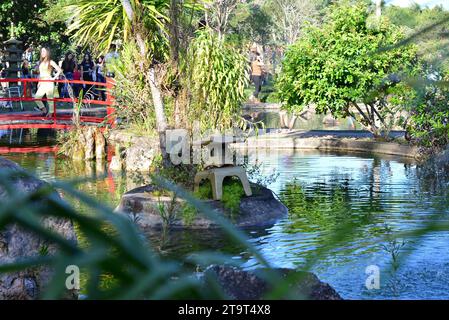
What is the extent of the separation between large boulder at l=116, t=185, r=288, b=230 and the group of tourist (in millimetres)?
7389

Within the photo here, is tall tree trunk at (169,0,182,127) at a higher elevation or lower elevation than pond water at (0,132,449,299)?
higher

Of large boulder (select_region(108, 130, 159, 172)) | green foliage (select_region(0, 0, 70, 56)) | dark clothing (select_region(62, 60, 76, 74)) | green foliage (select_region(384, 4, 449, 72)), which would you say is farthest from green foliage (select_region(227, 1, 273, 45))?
green foliage (select_region(384, 4, 449, 72))

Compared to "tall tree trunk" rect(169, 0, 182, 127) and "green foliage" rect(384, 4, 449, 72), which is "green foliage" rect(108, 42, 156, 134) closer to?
"tall tree trunk" rect(169, 0, 182, 127)

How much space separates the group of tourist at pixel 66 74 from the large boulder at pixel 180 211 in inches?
291

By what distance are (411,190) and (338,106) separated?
19.8 feet

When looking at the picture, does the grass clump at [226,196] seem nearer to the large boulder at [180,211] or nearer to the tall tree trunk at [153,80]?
the large boulder at [180,211]

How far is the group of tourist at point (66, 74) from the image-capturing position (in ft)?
68.3

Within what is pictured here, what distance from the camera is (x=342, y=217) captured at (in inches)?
436

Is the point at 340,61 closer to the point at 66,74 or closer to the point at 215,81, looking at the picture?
the point at 215,81

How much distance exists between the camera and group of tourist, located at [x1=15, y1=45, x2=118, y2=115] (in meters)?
20.8

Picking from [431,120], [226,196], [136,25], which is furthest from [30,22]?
[226,196]

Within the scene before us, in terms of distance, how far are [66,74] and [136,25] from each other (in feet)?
59.5
